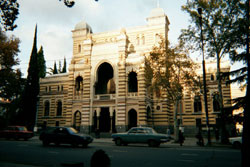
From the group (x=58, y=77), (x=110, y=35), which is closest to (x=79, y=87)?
(x=58, y=77)

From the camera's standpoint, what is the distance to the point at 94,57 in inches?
1409

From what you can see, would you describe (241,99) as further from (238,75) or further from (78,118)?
(78,118)

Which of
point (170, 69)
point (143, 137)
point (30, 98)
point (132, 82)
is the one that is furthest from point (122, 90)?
point (30, 98)

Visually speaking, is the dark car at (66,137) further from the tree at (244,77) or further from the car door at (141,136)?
the tree at (244,77)

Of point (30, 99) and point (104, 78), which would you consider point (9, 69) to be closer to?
point (30, 99)

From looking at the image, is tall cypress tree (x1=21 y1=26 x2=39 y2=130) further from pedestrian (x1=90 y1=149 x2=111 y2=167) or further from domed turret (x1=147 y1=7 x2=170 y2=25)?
pedestrian (x1=90 y1=149 x2=111 y2=167)

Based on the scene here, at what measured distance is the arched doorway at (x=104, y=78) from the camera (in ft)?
124

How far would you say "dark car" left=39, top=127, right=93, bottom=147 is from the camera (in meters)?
17.5

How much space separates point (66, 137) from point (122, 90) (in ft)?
51.0

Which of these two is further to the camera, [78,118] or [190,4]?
[78,118]

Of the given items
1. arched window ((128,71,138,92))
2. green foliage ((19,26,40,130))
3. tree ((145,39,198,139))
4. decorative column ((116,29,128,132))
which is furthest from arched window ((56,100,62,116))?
tree ((145,39,198,139))

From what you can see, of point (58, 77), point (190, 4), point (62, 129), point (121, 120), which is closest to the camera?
point (62, 129)

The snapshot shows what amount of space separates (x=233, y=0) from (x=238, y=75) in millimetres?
10245

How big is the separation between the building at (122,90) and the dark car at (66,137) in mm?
13832
